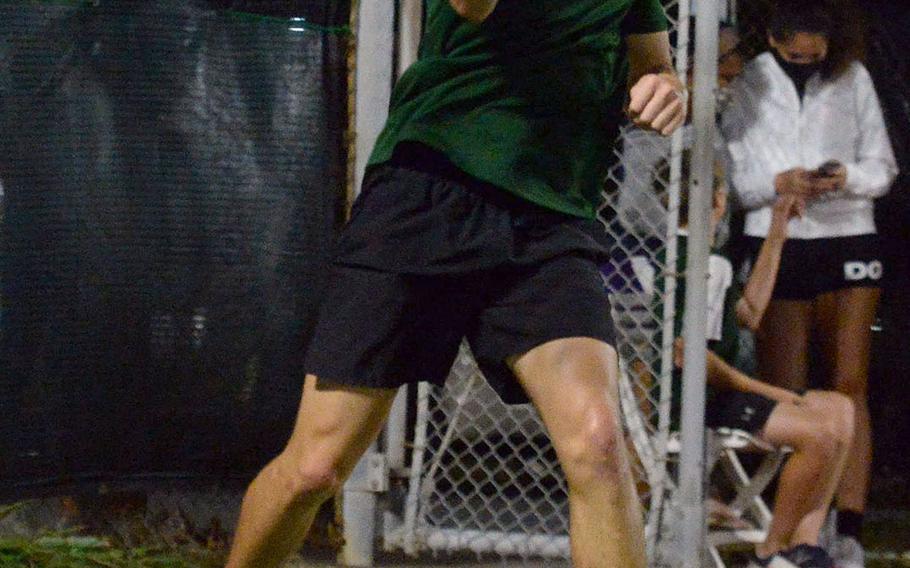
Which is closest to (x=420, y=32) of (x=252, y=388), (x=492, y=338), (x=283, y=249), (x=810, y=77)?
(x=283, y=249)

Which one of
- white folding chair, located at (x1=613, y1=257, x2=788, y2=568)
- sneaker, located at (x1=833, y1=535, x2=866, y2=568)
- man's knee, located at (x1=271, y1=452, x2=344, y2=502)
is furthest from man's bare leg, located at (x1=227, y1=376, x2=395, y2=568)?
sneaker, located at (x1=833, y1=535, x2=866, y2=568)

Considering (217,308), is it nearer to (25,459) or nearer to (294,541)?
(25,459)

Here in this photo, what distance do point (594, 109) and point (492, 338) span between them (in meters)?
0.54

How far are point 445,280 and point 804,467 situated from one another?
2373mm

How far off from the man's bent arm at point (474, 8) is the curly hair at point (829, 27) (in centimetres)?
300

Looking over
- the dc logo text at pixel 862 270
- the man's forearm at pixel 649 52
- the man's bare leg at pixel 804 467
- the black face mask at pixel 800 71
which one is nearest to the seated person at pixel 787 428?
the man's bare leg at pixel 804 467

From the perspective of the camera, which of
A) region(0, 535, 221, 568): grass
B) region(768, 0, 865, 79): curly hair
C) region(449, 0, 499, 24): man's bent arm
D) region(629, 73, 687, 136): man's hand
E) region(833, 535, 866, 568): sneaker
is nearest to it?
region(449, 0, 499, 24): man's bent arm

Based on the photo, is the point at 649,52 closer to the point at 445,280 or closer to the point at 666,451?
the point at 445,280

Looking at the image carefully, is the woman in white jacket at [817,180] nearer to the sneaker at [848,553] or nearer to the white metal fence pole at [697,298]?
the sneaker at [848,553]

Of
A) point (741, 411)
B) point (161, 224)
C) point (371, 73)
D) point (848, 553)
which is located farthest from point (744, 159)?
point (161, 224)

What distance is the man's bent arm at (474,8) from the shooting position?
9.45 feet

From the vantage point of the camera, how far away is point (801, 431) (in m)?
5.10

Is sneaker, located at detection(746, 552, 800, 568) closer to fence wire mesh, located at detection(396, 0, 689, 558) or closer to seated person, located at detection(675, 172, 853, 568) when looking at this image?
seated person, located at detection(675, 172, 853, 568)

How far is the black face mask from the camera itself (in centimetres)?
566
